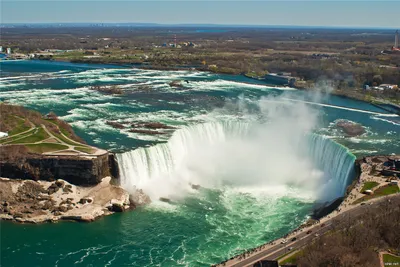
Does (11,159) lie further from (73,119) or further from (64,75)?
(64,75)

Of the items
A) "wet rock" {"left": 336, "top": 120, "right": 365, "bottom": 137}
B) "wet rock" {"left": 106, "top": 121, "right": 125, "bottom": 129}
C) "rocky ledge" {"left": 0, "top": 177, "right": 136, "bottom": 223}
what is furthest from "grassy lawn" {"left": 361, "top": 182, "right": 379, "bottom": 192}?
"wet rock" {"left": 106, "top": 121, "right": 125, "bottom": 129}

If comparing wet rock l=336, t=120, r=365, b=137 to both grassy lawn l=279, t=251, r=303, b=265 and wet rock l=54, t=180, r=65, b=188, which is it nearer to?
grassy lawn l=279, t=251, r=303, b=265

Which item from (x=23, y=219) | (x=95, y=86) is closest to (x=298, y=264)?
(x=23, y=219)

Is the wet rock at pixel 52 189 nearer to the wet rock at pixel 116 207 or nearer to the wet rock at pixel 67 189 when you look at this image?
the wet rock at pixel 67 189

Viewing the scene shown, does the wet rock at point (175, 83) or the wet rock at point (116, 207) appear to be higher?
the wet rock at point (175, 83)

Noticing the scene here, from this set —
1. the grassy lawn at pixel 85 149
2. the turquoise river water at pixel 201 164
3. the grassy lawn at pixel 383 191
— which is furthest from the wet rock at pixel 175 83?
the grassy lawn at pixel 383 191

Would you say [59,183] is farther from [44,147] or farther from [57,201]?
[44,147]
